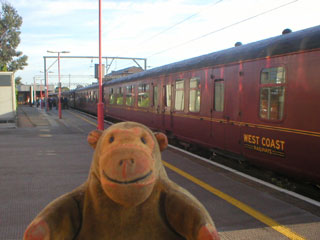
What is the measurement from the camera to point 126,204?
6.40ft

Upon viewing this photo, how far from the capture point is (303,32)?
561 centimetres

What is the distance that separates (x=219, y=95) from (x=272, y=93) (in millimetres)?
1964

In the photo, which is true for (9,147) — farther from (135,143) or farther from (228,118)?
(135,143)

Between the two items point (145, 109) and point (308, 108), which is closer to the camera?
point (308, 108)

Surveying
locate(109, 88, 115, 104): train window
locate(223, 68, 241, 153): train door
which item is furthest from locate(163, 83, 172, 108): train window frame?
locate(109, 88, 115, 104): train window

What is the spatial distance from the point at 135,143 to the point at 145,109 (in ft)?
37.6

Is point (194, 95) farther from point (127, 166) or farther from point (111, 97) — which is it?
point (111, 97)

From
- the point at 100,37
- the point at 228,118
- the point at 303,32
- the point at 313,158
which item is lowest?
the point at 313,158

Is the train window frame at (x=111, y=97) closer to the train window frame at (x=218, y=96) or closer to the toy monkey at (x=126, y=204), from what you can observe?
the train window frame at (x=218, y=96)

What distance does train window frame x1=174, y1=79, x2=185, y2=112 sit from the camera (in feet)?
32.3

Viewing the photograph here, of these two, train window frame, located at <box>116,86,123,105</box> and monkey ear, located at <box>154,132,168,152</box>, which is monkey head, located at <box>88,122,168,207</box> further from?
train window frame, located at <box>116,86,123,105</box>

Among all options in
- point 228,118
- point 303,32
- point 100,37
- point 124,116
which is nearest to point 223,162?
point 228,118

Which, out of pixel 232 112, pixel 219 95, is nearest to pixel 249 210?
pixel 232 112

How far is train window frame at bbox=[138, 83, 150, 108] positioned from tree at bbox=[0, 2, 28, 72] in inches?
1089
